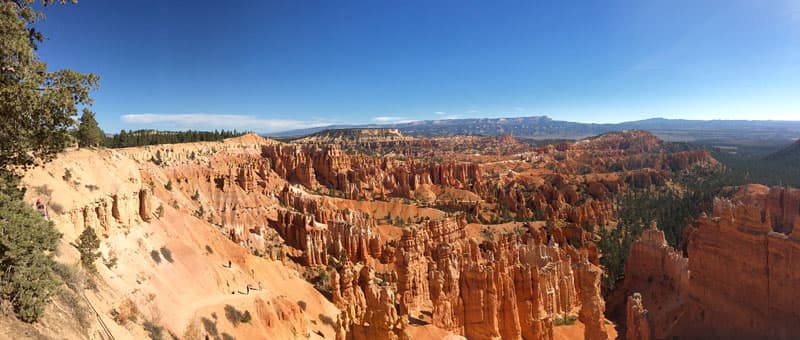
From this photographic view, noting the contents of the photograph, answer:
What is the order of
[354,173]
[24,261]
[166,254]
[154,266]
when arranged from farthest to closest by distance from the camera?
1. [354,173]
2. [166,254]
3. [154,266]
4. [24,261]

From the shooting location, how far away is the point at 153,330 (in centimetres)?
1559

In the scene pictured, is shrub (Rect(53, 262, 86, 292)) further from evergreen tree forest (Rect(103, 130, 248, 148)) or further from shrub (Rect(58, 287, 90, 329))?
evergreen tree forest (Rect(103, 130, 248, 148))

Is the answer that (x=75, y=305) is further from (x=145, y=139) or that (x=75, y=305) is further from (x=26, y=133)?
(x=145, y=139)

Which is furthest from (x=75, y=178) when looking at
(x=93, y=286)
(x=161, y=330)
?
(x=161, y=330)

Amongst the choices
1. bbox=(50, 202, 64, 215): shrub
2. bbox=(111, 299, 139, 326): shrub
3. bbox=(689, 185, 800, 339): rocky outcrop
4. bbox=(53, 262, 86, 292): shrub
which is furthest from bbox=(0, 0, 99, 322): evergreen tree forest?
bbox=(689, 185, 800, 339): rocky outcrop

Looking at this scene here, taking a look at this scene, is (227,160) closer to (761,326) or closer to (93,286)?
(93,286)

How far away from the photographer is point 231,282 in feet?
78.8

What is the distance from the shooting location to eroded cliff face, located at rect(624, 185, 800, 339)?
2119 cm

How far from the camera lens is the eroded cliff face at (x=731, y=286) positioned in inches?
834

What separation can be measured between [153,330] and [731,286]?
30.5 metres

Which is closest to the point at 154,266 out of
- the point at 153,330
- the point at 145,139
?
the point at 153,330

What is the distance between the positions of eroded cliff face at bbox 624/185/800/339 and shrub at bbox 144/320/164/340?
23.0m

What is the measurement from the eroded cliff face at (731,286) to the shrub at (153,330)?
75.3 feet

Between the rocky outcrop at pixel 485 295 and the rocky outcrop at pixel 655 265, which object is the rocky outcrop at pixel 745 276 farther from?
the rocky outcrop at pixel 485 295
